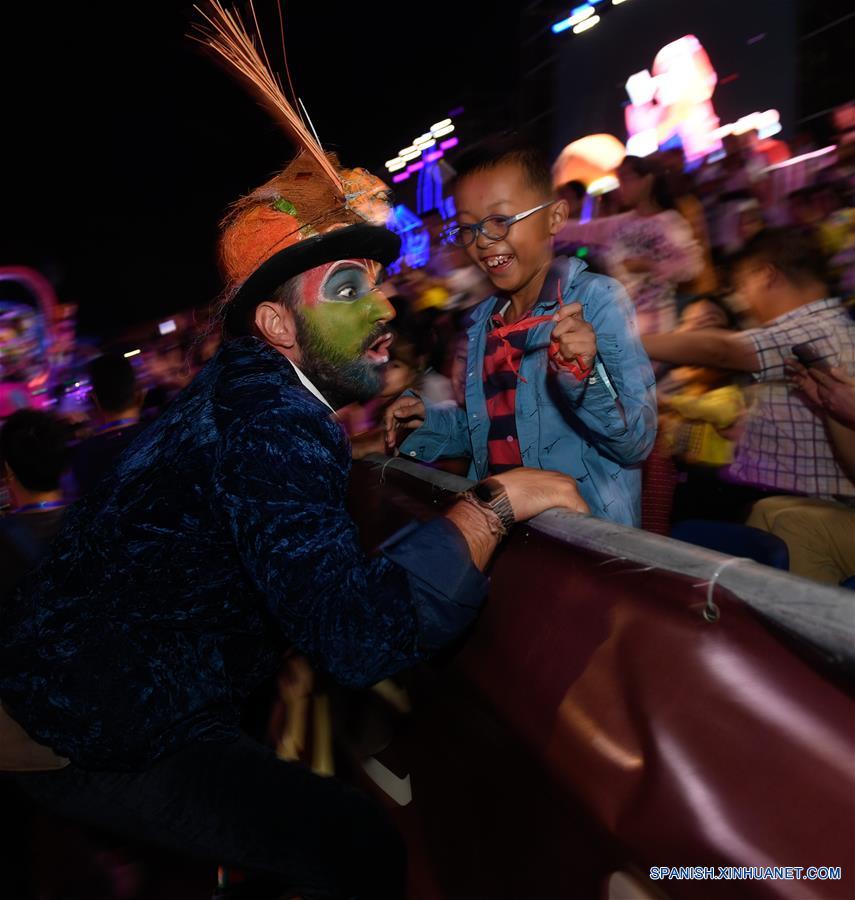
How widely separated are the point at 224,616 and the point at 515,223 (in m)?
1.67

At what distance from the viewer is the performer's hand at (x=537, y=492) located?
1.80 metres

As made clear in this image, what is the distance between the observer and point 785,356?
3.39m

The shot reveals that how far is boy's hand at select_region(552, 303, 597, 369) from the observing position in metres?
2.08

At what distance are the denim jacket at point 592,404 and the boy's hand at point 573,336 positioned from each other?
3.9 inches

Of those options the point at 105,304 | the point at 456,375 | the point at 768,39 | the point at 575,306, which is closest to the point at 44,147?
the point at 105,304

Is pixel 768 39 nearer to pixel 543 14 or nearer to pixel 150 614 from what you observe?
pixel 543 14

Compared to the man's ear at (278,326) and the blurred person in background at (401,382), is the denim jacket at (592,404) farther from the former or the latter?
the blurred person in background at (401,382)

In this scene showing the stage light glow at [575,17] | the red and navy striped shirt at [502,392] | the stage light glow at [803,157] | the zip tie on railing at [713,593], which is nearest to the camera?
the zip tie on railing at [713,593]

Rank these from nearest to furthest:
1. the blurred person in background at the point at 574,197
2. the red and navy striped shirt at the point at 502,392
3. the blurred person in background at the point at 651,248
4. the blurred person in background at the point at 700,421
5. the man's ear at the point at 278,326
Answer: the man's ear at the point at 278,326 → the red and navy striped shirt at the point at 502,392 → the blurred person in background at the point at 700,421 → the blurred person in background at the point at 651,248 → the blurred person in background at the point at 574,197

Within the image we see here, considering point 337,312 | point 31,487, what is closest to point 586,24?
point 31,487

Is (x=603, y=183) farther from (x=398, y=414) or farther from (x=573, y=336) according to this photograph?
(x=573, y=336)

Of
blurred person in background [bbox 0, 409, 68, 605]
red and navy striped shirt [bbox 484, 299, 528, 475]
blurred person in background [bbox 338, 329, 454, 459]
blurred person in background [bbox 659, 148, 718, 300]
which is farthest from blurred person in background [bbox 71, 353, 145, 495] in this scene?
blurred person in background [bbox 659, 148, 718, 300]

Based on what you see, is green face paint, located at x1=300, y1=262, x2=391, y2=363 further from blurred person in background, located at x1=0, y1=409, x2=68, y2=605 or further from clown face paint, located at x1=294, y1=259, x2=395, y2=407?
blurred person in background, located at x1=0, y1=409, x2=68, y2=605

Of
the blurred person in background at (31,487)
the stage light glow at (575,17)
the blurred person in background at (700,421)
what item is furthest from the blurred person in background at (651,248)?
the stage light glow at (575,17)
